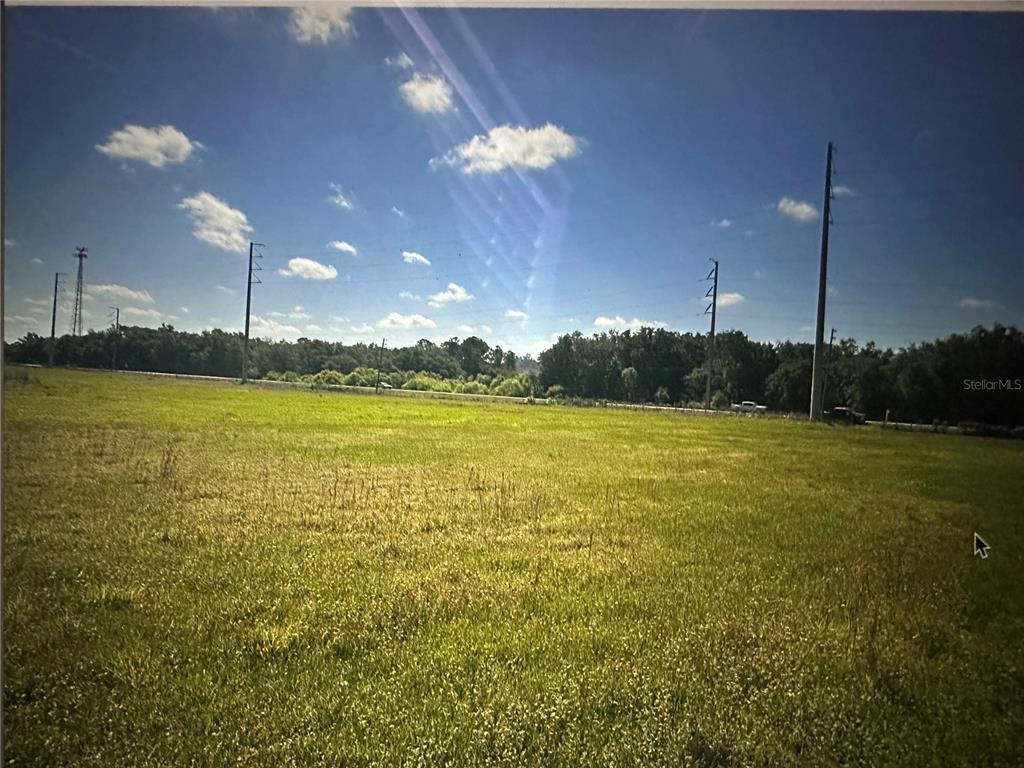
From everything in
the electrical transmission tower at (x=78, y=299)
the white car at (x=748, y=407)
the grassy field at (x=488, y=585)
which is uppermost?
the electrical transmission tower at (x=78, y=299)

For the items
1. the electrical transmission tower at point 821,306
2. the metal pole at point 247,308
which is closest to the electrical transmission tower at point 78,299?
the metal pole at point 247,308

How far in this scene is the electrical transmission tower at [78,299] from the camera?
2254 millimetres

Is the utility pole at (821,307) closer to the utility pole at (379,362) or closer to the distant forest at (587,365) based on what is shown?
the distant forest at (587,365)

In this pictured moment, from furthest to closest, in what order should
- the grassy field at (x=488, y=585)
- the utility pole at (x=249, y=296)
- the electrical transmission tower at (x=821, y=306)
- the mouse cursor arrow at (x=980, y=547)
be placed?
the utility pole at (x=249, y=296) → the electrical transmission tower at (x=821, y=306) → the mouse cursor arrow at (x=980, y=547) → the grassy field at (x=488, y=585)

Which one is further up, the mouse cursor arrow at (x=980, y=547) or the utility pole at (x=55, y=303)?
the utility pole at (x=55, y=303)

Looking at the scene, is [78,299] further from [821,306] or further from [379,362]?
[821,306]

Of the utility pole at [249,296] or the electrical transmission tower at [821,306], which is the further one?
the utility pole at [249,296]

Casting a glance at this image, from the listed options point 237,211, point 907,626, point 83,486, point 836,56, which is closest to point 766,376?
point 907,626

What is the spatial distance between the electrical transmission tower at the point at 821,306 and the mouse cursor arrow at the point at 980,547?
26.6 inches

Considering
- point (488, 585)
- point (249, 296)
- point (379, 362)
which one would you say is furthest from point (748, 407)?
point (249, 296)

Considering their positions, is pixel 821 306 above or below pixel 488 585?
above

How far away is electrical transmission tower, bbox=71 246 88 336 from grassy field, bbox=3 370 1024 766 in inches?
9.0

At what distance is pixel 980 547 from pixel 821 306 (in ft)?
3.51

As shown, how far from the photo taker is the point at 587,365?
8.06ft
